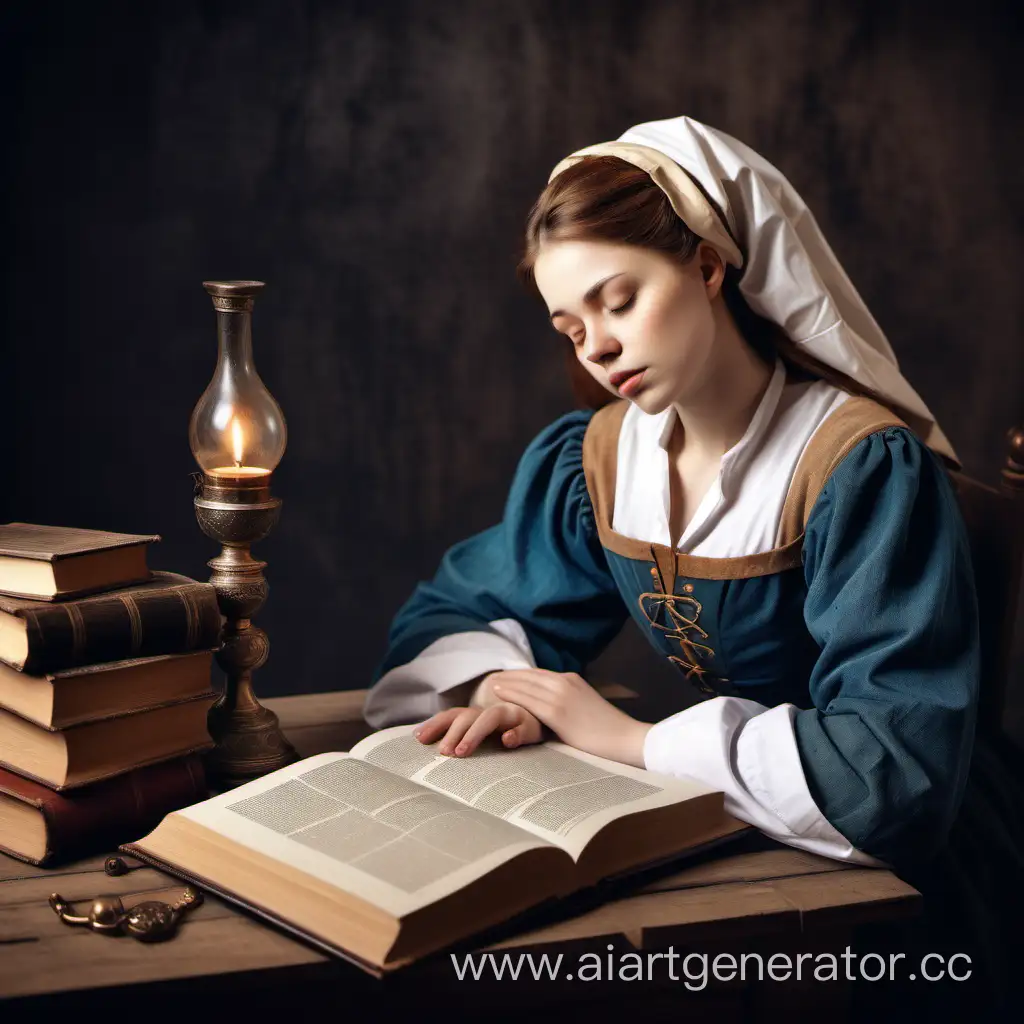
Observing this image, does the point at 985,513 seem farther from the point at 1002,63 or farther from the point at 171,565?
the point at 171,565

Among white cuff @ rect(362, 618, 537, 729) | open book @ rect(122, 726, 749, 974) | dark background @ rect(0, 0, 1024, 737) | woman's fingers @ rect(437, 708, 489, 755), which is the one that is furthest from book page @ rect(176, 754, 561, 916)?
dark background @ rect(0, 0, 1024, 737)

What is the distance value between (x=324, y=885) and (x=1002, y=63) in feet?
8.09

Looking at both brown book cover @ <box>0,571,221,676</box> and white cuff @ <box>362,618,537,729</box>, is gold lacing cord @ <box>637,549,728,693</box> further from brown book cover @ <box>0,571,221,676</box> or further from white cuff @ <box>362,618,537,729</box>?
brown book cover @ <box>0,571,221,676</box>

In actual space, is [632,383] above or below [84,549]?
above

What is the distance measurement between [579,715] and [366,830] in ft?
1.25

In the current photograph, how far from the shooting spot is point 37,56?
2.41 meters

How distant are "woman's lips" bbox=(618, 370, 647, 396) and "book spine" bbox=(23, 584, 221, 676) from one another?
0.55 meters

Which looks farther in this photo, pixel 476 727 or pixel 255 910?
pixel 476 727

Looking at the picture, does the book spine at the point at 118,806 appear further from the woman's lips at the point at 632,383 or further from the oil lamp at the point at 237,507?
the woman's lips at the point at 632,383

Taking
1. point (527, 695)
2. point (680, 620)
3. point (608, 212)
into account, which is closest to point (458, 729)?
point (527, 695)

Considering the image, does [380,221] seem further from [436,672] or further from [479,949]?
[479,949]

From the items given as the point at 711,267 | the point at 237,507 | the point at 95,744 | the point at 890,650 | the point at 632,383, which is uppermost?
the point at 711,267

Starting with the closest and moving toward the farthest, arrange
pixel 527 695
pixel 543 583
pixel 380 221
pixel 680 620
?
pixel 527 695, pixel 680 620, pixel 543 583, pixel 380 221

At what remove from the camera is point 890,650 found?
1428 mm
